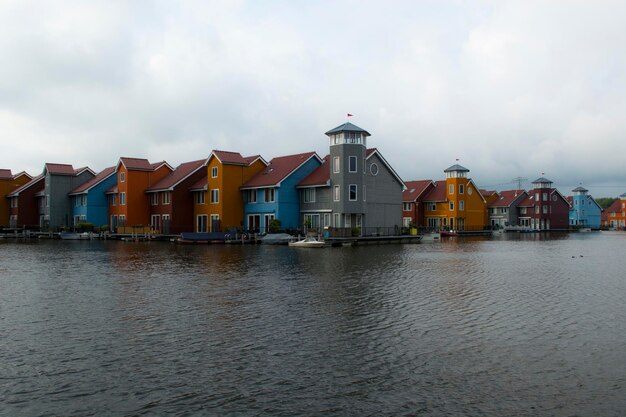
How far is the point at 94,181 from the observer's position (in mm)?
88062

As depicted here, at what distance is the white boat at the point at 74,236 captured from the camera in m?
76.5

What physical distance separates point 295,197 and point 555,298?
47.7 metres

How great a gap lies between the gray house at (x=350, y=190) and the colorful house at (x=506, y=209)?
64.8 m

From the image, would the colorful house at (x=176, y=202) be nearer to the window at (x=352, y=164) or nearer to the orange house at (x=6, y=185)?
the window at (x=352, y=164)

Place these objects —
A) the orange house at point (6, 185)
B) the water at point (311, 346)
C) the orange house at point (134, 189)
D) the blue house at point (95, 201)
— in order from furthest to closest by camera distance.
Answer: the orange house at point (6, 185) → the blue house at point (95, 201) → the orange house at point (134, 189) → the water at point (311, 346)

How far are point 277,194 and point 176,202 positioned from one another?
1577 centimetres

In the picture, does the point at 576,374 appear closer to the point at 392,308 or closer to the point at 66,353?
the point at 392,308

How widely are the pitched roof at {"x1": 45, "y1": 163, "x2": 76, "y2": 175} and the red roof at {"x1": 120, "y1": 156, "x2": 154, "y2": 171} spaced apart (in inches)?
698

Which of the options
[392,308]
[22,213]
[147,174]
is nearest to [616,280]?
[392,308]

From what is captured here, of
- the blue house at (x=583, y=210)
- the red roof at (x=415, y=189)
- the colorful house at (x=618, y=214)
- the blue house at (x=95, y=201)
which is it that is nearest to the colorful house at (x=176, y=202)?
the blue house at (x=95, y=201)

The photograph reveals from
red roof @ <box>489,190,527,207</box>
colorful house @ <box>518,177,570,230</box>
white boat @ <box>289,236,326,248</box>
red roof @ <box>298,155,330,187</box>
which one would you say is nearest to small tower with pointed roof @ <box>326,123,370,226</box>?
red roof @ <box>298,155,330,187</box>

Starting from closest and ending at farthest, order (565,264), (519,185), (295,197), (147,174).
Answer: (565,264)
(295,197)
(147,174)
(519,185)

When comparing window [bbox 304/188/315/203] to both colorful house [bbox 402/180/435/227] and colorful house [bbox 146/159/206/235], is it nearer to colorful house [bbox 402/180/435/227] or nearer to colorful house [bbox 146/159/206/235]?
colorful house [bbox 146/159/206/235]

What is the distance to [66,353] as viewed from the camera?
14227 millimetres
